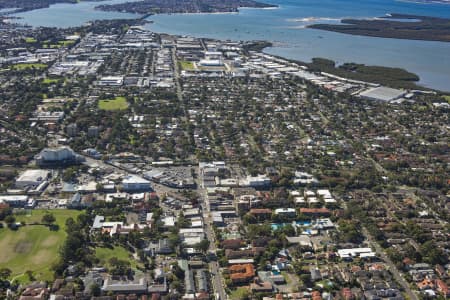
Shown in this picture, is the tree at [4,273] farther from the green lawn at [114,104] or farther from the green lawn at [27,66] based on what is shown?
the green lawn at [27,66]

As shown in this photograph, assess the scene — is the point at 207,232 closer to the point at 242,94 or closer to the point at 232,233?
the point at 232,233

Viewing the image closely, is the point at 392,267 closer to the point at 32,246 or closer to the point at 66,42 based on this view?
the point at 32,246

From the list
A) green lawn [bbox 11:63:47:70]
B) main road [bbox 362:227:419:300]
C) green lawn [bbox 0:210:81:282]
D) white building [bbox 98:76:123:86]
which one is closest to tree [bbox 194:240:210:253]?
green lawn [bbox 0:210:81:282]

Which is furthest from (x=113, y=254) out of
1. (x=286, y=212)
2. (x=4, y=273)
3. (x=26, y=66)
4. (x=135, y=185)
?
(x=26, y=66)

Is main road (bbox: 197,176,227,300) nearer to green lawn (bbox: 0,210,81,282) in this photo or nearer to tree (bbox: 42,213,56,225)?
green lawn (bbox: 0,210,81,282)

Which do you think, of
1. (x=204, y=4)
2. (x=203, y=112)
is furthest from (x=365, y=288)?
(x=204, y=4)
